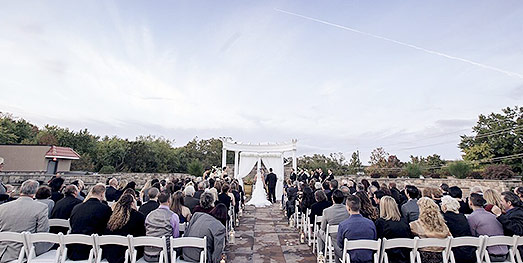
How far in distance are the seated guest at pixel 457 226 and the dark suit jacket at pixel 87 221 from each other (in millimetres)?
3906

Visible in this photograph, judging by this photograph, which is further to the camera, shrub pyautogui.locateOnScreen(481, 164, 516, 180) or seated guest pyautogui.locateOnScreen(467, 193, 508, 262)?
shrub pyautogui.locateOnScreen(481, 164, 516, 180)

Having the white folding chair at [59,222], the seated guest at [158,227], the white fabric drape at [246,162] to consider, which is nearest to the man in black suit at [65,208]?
the white folding chair at [59,222]

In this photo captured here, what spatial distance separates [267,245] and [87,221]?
334 cm

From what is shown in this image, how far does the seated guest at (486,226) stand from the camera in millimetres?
2840

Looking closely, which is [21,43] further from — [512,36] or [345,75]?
[512,36]

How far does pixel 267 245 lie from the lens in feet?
16.6

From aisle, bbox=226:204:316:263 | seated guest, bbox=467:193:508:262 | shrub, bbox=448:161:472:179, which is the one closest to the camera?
seated guest, bbox=467:193:508:262

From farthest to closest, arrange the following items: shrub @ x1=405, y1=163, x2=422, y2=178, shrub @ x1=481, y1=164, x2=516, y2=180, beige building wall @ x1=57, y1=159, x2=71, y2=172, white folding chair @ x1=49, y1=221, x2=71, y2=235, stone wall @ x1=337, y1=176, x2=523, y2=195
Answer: beige building wall @ x1=57, y1=159, x2=71, y2=172, shrub @ x1=405, y1=163, x2=422, y2=178, shrub @ x1=481, y1=164, x2=516, y2=180, stone wall @ x1=337, y1=176, x2=523, y2=195, white folding chair @ x1=49, y1=221, x2=71, y2=235

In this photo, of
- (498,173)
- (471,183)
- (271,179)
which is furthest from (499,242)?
(498,173)

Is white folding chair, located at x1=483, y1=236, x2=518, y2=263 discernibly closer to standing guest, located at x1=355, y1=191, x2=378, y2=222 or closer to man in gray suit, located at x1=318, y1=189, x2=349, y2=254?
standing guest, located at x1=355, y1=191, x2=378, y2=222

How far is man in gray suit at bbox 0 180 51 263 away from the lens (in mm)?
2691

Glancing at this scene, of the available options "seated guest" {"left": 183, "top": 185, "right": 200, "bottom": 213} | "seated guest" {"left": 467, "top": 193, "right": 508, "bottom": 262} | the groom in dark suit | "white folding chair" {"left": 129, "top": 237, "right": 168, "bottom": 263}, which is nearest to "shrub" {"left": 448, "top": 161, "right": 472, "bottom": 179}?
the groom in dark suit

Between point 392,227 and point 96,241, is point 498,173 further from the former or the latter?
point 96,241

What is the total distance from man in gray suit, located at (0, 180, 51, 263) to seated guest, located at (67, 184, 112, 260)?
0.36 m
